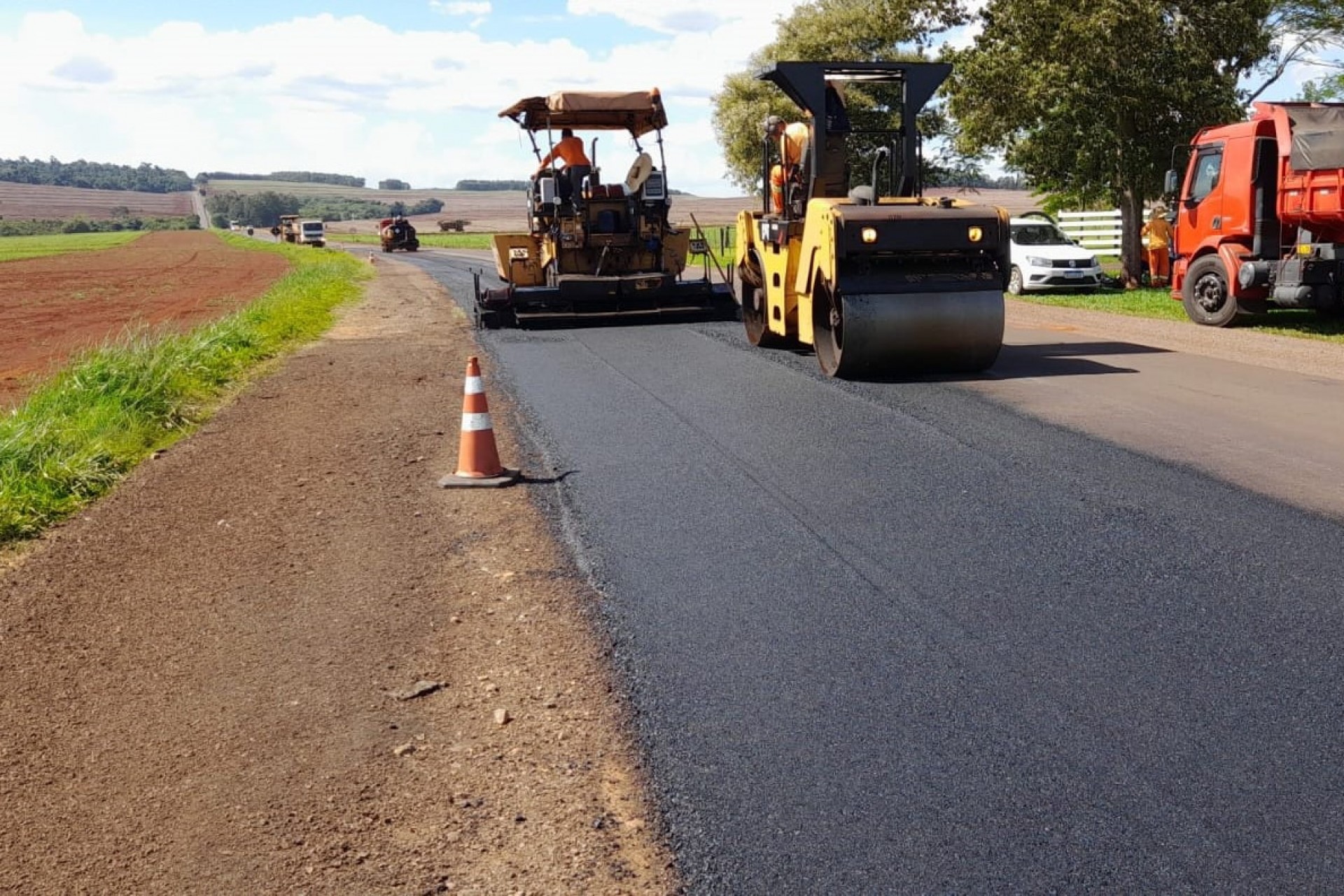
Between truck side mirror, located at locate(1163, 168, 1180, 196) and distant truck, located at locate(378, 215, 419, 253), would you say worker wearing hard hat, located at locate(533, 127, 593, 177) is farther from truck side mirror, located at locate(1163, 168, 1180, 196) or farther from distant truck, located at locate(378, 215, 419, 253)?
distant truck, located at locate(378, 215, 419, 253)

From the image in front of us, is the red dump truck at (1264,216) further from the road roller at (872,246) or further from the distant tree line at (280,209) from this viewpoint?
the distant tree line at (280,209)

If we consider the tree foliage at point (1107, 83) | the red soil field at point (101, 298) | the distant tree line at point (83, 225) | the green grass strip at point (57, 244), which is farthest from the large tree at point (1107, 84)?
the distant tree line at point (83, 225)

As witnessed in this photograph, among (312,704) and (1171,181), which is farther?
(1171,181)

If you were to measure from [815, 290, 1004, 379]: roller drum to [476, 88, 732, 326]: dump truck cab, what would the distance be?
648 cm

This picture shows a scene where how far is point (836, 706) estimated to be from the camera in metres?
4.36

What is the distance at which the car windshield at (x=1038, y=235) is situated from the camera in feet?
79.8

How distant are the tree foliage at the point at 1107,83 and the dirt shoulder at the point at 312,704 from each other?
719 inches

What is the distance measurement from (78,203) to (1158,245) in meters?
171

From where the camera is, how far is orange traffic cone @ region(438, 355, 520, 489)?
8.09m

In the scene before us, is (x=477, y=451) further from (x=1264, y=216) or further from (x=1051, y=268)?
(x=1051, y=268)

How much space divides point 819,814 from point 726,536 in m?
2.99

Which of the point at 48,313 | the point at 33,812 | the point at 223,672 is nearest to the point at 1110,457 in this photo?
the point at 223,672

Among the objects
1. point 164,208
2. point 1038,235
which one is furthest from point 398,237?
point 164,208

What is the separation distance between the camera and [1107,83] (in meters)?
22.8
